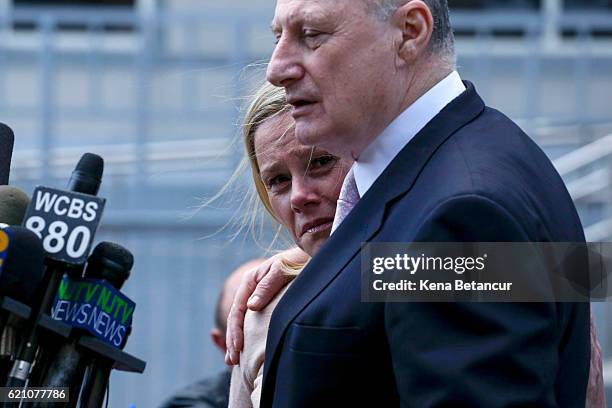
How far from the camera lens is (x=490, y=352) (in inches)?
65.4

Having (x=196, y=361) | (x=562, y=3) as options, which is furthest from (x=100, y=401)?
(x=562, y=3)

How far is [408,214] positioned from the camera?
6.13 feet

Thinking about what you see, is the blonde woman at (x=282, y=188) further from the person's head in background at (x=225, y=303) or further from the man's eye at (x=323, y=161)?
the person's head in background at (x=225, y=303)

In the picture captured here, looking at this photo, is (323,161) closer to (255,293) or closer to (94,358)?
(255,293)

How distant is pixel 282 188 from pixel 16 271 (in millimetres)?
699

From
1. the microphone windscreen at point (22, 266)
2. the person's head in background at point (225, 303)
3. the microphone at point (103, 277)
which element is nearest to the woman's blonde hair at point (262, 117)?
the microphone at point (103, 277)

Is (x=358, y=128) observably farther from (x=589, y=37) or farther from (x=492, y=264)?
(x=589, y=37)

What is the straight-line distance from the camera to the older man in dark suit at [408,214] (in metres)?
1.69

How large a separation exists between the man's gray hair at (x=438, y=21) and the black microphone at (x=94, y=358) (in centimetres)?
69

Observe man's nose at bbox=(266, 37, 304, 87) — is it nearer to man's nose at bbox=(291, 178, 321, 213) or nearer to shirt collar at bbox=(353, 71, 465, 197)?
shirt collar at bbox=(353, 71, 465, 197)

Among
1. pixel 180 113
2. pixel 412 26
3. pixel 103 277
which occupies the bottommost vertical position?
pixel 103 277

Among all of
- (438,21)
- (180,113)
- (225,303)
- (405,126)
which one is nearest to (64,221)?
(405,126)

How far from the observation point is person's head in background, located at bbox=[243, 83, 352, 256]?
2.47 m

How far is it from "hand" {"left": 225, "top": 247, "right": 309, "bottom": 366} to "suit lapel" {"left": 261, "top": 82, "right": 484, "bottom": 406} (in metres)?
0.56
